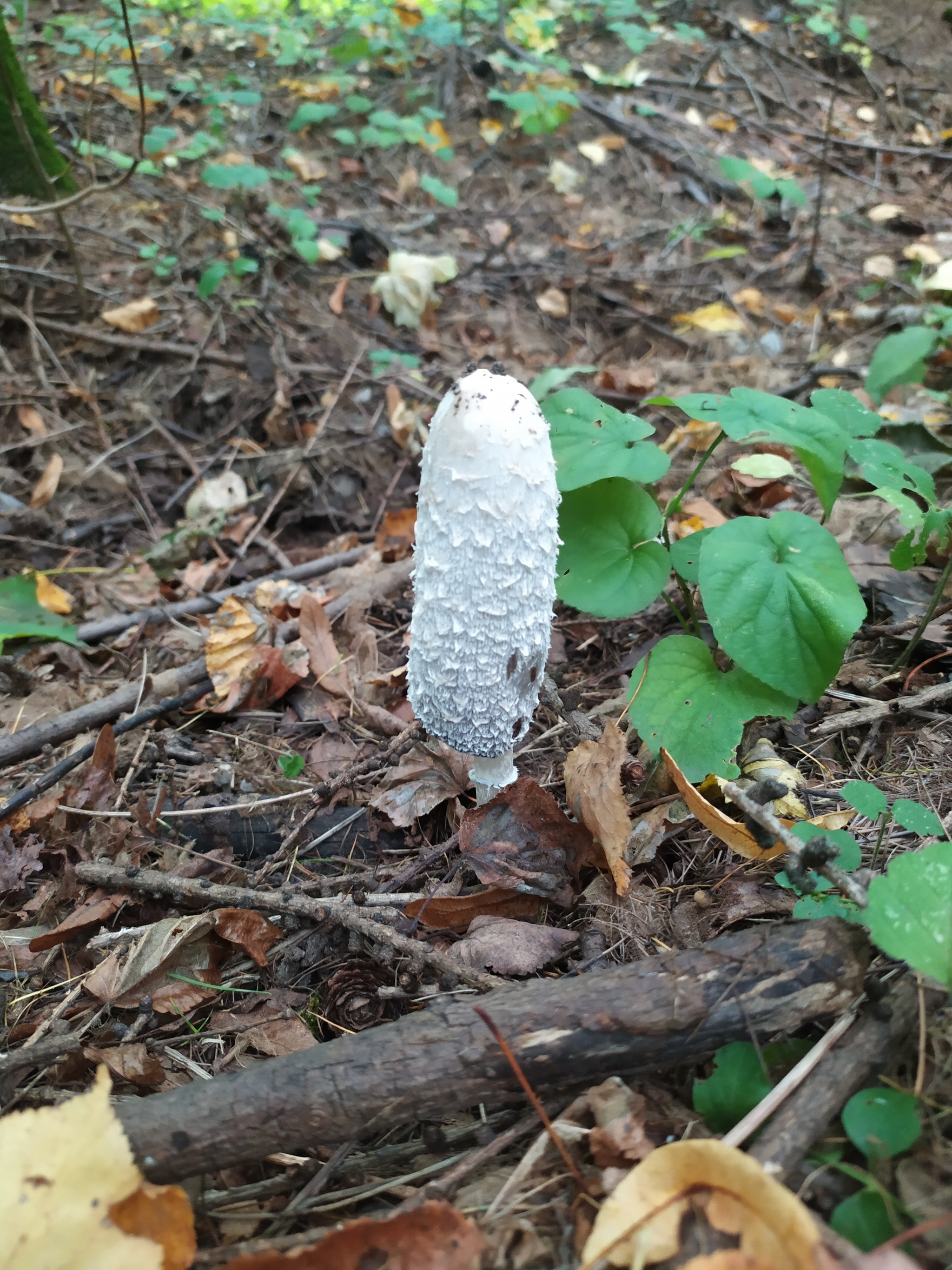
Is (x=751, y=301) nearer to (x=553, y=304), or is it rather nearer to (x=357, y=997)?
(x=553, y=304)

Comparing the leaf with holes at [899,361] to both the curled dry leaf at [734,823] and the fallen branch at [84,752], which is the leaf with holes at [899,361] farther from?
the fallen branch at [84,752]

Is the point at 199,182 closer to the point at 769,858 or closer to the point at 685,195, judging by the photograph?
the point at 685,195

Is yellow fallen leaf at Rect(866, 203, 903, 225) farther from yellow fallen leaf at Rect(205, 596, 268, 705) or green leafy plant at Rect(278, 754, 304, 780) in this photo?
green leafy plant at Rect(278, 754, 304, 780)

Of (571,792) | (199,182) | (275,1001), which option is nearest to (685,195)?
(199,182)

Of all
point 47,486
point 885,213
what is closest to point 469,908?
point 47,486

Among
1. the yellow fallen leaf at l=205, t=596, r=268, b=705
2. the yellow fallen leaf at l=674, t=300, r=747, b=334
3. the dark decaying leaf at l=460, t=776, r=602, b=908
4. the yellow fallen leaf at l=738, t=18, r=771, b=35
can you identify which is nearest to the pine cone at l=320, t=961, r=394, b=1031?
the dark decaying leaf at l=460, t=776, r=602, b=908

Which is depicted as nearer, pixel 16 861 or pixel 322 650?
pixel 16 861

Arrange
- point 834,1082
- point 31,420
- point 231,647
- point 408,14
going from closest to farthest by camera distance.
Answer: point 834,1082 < point 231,647 < point 31,420 < point 408,14
